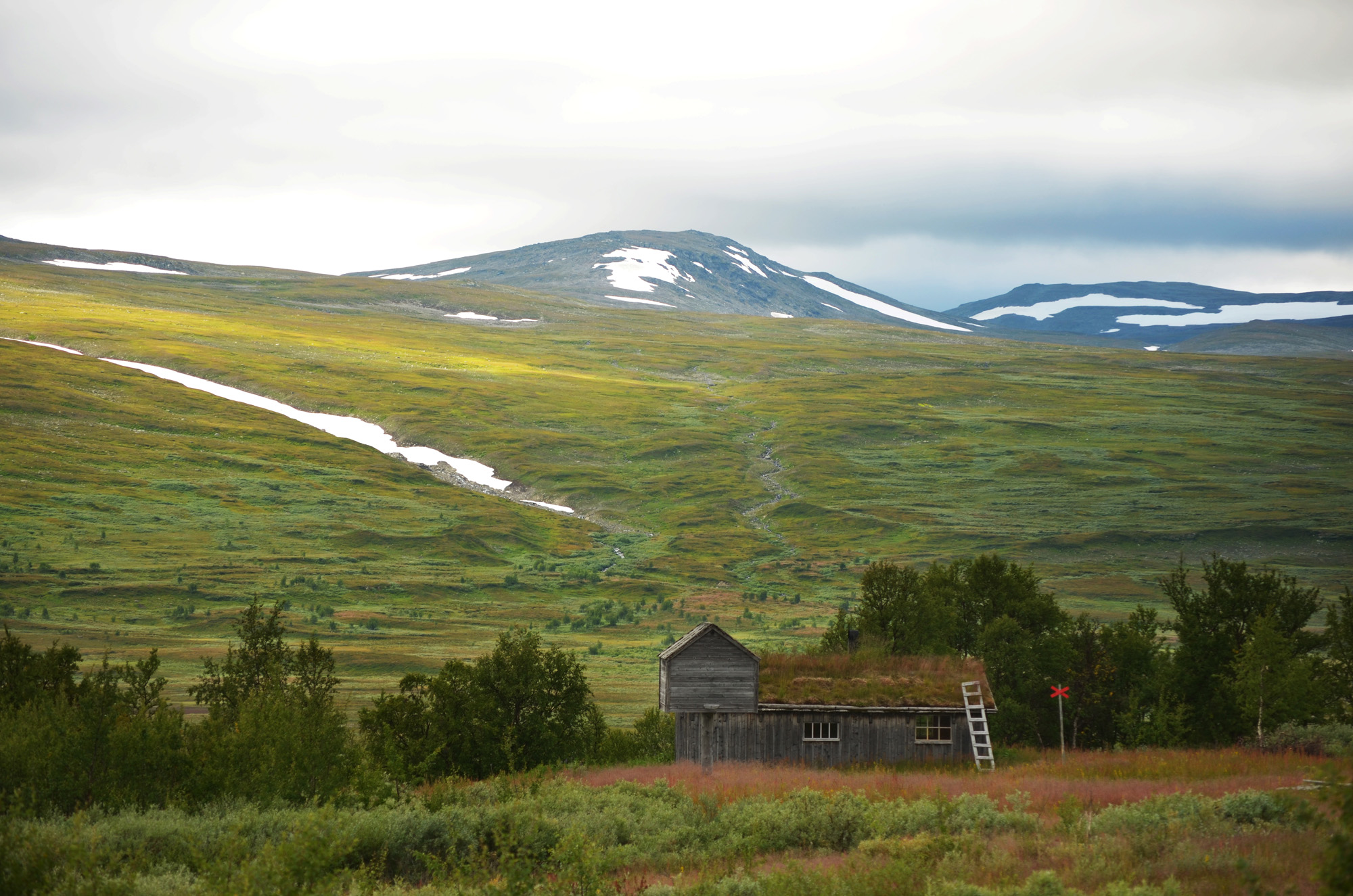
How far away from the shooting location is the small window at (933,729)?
3356 cm

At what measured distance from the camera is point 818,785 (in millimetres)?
24828

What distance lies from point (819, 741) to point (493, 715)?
34.2ft

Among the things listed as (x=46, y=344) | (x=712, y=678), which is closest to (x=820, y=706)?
(x=712, y=678)

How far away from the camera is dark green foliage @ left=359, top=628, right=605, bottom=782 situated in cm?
3197

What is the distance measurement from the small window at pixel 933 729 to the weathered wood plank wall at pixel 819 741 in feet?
0.43

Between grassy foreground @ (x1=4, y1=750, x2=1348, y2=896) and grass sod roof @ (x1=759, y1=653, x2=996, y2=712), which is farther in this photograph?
grass sod roof @ (x1=759, y1=653, x2=996, y2=712)

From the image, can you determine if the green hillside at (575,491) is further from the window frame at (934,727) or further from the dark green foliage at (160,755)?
the dark green foliage at (160,755)

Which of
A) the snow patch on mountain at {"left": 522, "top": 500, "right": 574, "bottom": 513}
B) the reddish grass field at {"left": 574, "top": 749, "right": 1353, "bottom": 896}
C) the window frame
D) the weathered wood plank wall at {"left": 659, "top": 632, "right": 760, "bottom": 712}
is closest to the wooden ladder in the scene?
the window frame

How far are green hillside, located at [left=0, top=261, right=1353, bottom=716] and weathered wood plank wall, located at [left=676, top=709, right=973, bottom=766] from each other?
21331mm

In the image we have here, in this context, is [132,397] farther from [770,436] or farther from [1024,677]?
[1024,677]

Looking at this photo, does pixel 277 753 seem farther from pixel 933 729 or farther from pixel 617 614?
pixel 617 614

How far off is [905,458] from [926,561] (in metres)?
48.4

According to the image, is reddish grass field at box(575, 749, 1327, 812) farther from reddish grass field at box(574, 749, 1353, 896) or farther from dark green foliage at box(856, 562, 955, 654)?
dark green foliage at box(856, 562, 955, 654)

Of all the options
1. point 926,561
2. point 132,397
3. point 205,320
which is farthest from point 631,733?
point 205,320
